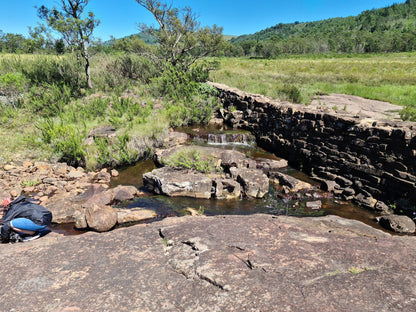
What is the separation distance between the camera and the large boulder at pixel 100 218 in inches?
178

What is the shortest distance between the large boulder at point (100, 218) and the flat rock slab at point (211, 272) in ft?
3.62

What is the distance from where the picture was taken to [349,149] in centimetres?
668

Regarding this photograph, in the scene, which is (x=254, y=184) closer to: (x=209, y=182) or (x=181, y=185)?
(x=209, y=182)

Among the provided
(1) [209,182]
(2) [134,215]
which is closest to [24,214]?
(2) [134,215]

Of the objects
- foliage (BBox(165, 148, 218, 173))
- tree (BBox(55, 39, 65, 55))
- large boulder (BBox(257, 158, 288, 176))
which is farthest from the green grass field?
large boulder (BBox(257, 158, 288, 176))

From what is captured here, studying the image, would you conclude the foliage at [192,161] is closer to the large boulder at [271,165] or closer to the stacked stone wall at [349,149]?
the large boulder at [271,165]

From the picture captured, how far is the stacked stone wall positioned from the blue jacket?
6.50 meters

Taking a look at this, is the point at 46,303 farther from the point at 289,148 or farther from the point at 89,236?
the point at 289,148

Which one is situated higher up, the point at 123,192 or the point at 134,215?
the point at 123,192

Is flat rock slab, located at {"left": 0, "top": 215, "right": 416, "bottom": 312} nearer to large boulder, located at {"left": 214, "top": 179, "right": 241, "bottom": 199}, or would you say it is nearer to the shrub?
large boulder, located at {"left": 214, "top": 179, "right": 241, "bottom": 199}

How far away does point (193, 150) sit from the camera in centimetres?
789

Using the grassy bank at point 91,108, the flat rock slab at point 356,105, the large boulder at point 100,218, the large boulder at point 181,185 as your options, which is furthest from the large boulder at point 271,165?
the large boulder at point 100,218

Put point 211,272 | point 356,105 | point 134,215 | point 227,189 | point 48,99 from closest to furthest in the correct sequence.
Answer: point 211,272, point 134,215, point 227,189, point 48,99, point 356,105

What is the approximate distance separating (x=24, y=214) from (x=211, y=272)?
3.29 metres
